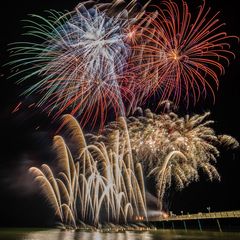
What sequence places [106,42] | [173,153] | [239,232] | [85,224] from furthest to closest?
[85,224] < [173,153] < [239,232] < [106,42]

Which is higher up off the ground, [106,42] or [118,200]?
[106,42]

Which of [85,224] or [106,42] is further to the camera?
[85,224]

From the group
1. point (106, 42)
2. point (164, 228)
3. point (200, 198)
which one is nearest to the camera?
point (106, 42)

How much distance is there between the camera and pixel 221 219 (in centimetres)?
4341

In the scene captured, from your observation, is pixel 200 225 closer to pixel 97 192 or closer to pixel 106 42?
pixel 97 192

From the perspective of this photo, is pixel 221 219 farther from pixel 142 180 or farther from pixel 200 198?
pixel 200 198

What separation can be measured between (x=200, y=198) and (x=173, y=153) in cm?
2868

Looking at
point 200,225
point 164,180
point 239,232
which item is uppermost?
point 164,180

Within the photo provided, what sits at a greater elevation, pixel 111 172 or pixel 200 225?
pixel 111 172

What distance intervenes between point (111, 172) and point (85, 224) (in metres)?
32.0

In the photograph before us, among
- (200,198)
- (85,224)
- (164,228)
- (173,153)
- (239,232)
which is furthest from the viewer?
(85,224)

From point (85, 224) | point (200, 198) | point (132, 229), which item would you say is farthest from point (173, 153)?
point (85, 224)

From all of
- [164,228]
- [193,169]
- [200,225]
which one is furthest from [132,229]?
[193,169]

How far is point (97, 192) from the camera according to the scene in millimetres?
46625
